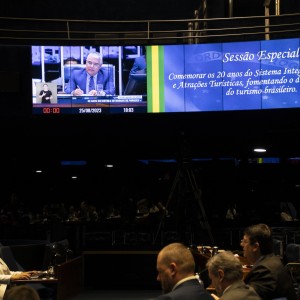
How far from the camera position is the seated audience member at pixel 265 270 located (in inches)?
133

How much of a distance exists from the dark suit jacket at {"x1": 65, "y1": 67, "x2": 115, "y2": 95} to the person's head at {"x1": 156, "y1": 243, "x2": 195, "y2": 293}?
8.60m

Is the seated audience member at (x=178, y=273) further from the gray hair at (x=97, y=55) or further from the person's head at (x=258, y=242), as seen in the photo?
the gray hair at (x=97, y=55)

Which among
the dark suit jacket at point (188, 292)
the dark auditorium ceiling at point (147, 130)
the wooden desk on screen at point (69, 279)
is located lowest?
the wooden desk on screen at point (69, 279)

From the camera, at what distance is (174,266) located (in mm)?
2611

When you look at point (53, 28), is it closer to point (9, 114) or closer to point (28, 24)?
point (28, 24)

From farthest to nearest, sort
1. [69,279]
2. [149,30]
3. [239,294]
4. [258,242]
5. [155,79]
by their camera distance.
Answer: [149,30]
[155,79]
[69,279]
[258,242]
[239,294]

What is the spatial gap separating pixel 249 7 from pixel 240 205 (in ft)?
15.6

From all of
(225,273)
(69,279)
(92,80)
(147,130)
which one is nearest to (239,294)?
(225,273)

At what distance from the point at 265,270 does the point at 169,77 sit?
7906mm

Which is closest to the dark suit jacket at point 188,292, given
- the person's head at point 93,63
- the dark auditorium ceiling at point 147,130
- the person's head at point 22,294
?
the person's head at point 22,294

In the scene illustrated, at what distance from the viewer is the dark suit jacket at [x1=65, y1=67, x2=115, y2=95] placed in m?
11.1

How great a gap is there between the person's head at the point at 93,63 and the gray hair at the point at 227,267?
27.8 feet

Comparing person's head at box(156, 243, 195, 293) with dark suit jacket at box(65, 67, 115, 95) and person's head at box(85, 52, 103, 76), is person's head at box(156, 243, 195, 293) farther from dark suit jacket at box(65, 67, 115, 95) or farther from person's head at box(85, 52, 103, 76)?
person's head at box(85, 52, 103, 76)

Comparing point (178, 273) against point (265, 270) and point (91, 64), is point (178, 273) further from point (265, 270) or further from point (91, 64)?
point (91, 64)
